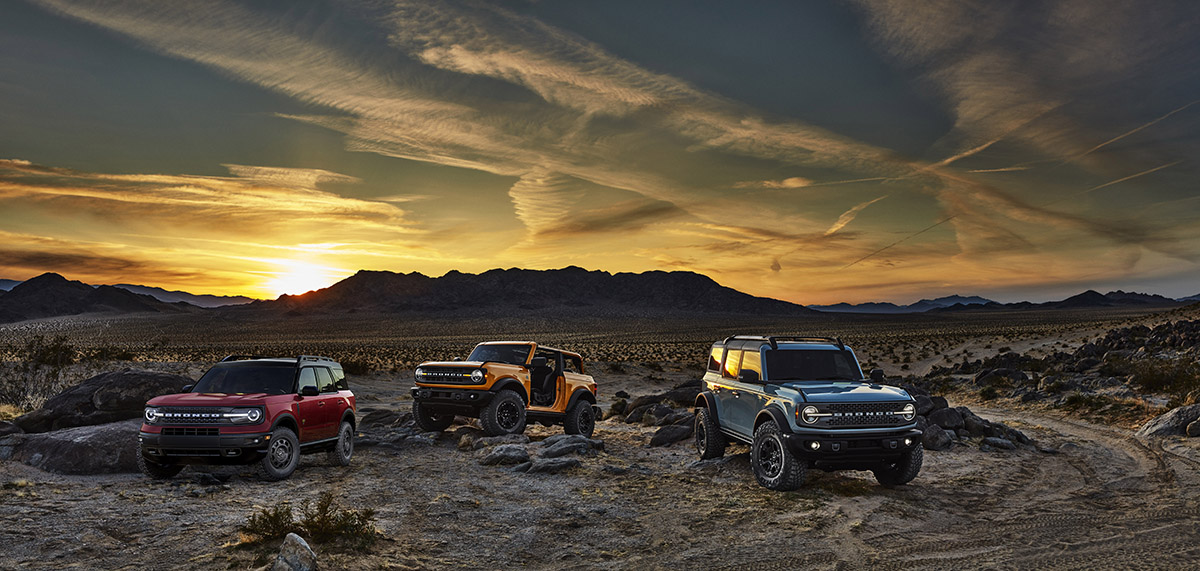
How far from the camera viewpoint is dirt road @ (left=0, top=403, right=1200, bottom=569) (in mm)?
7496

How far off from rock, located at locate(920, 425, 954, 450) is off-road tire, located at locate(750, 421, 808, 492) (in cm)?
533

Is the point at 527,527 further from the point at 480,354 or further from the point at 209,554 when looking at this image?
the point at 480,354

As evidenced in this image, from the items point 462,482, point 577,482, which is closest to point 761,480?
point 577,482

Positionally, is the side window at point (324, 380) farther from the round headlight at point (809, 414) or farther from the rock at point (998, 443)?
the rock at point (998, 443)

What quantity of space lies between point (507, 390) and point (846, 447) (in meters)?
7.59

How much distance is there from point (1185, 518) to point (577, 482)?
8.22 metres

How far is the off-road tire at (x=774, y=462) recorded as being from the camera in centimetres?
1016

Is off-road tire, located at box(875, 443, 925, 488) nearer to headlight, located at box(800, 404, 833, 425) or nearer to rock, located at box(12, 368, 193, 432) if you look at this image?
headlight, located at box(800, 404, 833, 425)

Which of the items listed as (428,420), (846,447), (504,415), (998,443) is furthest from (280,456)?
(998,443)

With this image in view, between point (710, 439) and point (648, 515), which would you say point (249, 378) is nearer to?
point (648, 515)

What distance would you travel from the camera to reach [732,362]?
12703 mm

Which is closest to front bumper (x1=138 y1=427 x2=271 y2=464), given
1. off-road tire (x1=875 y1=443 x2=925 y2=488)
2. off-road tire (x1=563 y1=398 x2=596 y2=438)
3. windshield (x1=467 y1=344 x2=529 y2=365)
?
windshield (x1=467 y1=344 x2=529 y2=365)

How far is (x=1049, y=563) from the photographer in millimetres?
7207

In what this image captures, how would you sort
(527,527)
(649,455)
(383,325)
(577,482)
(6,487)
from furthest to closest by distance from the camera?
(383,325) → (649,455) → (577,482) → (6,487) → (527,527)
